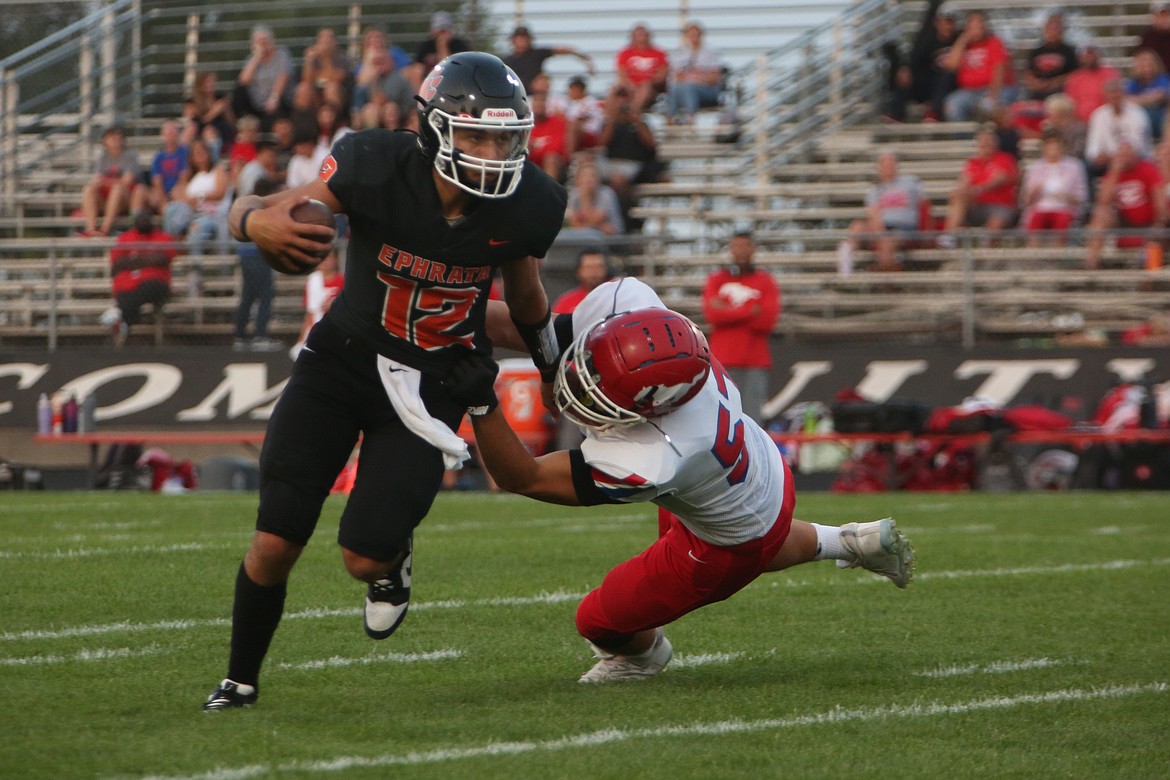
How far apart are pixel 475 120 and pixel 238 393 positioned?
9.41m

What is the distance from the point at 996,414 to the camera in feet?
37.7

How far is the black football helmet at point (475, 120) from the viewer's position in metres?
3.79

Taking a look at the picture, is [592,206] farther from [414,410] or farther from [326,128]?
[414,410]

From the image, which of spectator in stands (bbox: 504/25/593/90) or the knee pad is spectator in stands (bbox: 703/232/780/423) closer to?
spectator in stands (bbox: 504/25/593/90)

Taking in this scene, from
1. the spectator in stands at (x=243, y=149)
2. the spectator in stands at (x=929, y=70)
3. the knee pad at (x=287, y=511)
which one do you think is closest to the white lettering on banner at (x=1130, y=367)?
the spectator in stands at (x=929, y=70)

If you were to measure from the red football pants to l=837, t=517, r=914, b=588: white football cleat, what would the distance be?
0.28m

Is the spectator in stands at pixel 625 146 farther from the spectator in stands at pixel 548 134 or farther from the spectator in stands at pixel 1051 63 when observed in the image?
the spectator in stands at pixel 1051 63

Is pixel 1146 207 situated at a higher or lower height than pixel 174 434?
higher

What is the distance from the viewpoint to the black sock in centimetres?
386

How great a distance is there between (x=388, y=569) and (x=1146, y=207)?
34.8 feet

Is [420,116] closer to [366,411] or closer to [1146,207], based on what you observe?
[366,411]

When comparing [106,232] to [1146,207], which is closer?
[1146,207]

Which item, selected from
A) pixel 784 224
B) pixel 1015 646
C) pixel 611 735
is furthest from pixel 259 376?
pixel 611 735

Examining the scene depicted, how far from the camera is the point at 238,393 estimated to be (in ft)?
42.0
